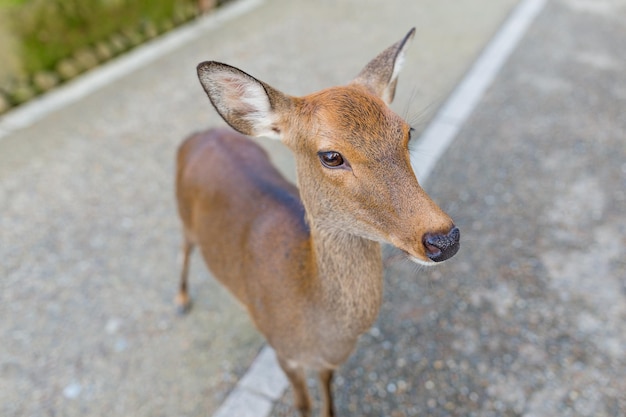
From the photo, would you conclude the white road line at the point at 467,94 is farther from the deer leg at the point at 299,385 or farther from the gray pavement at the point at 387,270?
the deer leg at the point at 299,385

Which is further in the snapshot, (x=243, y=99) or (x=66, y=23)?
(x=66, y=23)

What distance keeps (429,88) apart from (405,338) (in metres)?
3.84

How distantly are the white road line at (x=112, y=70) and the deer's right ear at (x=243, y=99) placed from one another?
14.9 ft

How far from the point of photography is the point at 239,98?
6.43 feet

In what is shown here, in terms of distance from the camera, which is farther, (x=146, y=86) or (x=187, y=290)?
(x=146, y=86)

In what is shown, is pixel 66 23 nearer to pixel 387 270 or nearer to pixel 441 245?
pixel 387 270

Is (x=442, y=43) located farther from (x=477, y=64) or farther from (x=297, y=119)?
(x=297, y=119)

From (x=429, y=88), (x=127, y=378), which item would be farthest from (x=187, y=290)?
(x=429, y=88)

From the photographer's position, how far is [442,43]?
24.0 feet

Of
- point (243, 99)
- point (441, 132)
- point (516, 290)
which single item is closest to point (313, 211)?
point (243, 99)

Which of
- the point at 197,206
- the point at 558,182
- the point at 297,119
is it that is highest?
the point at 297,119

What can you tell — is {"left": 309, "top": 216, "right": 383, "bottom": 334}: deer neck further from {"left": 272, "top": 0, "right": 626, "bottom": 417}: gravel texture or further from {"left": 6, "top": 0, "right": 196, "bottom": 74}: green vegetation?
{"left": 6, "top": 0, "right": 196, "bottom": 74}: green vegetation

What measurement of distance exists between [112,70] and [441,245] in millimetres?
6135

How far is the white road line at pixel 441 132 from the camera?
299 cm
